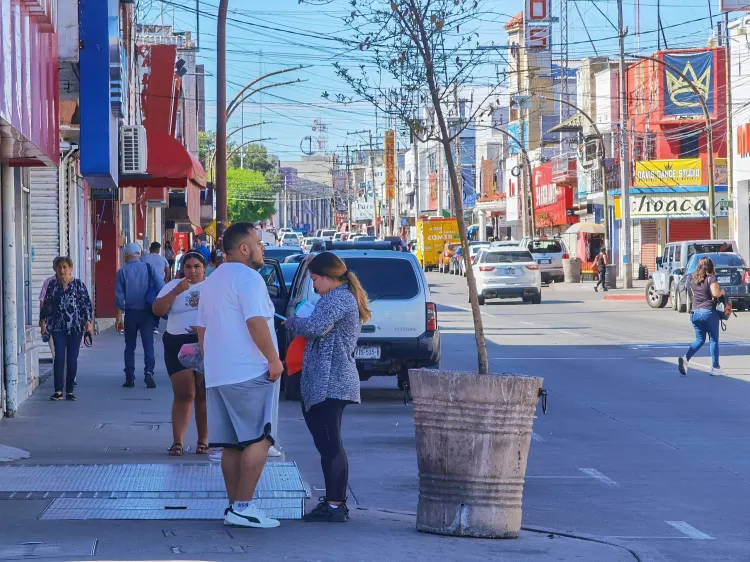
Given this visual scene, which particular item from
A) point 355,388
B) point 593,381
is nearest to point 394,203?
point 593,381

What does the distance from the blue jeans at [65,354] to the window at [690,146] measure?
45.5 metres

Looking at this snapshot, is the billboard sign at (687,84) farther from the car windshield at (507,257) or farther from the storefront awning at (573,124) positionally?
the car windshield at (507,257)

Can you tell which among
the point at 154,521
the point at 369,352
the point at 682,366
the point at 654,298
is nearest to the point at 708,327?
the point at 682,366

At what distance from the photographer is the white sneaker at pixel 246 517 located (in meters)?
7.76

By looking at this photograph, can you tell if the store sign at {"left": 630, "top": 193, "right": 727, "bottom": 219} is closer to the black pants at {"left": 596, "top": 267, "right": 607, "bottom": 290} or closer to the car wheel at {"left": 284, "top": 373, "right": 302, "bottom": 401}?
the black pants at {"left": 596, "top": 267, "right": 607, "bottom": 290}

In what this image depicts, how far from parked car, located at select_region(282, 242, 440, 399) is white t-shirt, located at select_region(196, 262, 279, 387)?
282 inches

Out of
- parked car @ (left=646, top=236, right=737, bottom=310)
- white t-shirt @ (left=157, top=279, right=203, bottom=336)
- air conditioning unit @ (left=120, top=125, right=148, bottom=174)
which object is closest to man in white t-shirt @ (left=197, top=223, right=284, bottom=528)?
white t-shirt @ (left=157, top=279, right=203, bottom=336)

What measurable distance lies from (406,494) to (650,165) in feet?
155

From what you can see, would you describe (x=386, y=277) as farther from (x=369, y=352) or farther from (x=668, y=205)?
(x=668, y=205)

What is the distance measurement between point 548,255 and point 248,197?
79289 millimetres

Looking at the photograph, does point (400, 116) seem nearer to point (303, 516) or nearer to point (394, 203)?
point (303, 516)

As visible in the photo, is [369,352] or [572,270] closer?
[369,352]

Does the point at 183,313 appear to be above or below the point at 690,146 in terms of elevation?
below

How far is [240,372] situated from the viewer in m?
7.79
